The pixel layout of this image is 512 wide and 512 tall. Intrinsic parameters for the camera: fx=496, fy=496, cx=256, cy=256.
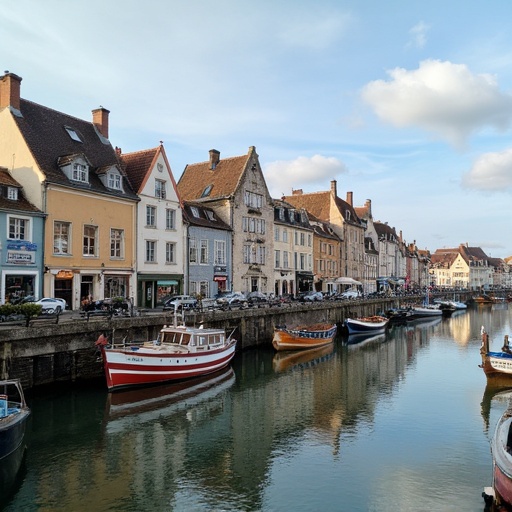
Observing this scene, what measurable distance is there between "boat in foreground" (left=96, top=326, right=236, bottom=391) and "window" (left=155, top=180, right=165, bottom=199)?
593 inches

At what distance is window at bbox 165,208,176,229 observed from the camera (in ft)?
129

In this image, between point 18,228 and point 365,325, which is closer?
point 18,228

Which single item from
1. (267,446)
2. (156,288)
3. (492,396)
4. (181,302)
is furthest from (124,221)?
(492,396)

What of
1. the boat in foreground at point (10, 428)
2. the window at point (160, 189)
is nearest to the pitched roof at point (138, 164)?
the window at point (160, 189)

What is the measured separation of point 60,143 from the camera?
111ft

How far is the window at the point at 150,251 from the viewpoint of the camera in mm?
37469

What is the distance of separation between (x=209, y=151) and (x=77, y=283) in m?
26.0

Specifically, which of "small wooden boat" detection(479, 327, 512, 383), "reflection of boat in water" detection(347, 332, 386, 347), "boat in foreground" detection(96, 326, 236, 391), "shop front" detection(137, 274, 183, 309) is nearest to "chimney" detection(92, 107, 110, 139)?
"shop front" detection(137, 274, 183, 309)

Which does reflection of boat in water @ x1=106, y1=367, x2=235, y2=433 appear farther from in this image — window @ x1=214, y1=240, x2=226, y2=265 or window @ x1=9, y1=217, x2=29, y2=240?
window @ x1=214, y1=240, x2=226, y2=265

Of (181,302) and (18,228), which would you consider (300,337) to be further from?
(18,228)

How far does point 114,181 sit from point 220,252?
1355 cm

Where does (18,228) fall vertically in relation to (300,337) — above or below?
above

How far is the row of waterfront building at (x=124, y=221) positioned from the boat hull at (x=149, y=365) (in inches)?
340

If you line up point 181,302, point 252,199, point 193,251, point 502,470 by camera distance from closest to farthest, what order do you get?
point 502,470
point 181,302
point 193,251
point 252,199
